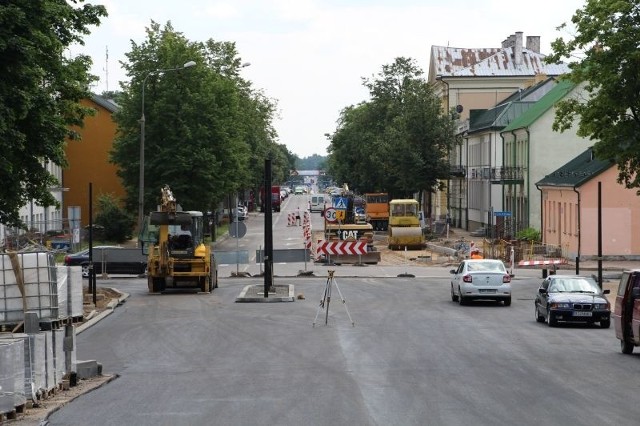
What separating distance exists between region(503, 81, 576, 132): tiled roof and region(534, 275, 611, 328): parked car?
38928 mm

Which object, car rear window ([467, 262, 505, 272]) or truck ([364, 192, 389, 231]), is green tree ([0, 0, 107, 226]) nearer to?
car rear window ([467, 262, 505, 272])

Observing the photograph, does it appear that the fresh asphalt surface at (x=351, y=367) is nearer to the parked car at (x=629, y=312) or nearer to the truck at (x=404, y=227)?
the parked car at (x=629, y=312)

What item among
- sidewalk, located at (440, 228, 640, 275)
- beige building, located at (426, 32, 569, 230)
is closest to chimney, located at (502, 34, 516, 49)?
beige building, located at (426, 32, 569, 230)

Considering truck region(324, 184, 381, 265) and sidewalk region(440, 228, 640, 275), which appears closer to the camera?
sidewalk region(440, 228, 640, 275)

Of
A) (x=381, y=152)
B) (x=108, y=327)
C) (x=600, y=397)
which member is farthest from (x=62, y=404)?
(x=381, y=152)

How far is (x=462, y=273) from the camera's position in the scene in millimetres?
38281

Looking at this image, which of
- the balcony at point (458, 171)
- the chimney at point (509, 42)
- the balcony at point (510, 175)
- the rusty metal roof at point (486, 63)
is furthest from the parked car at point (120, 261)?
the chimney at point (509, 42)

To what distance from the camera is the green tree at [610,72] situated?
35531 millimetres

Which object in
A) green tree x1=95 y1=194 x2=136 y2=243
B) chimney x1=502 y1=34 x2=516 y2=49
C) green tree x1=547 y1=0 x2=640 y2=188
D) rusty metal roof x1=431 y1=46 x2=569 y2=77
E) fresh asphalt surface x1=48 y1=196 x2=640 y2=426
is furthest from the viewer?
chimney x1=502 y1=34 x2=516 y2=49

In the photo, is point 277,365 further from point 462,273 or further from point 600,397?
point 462,273

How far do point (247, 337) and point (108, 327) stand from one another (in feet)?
16.8

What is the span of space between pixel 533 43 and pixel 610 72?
267ft

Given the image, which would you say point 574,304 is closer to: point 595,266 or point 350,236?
point 595,266

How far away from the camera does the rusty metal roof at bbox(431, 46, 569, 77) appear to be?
10712 cm
